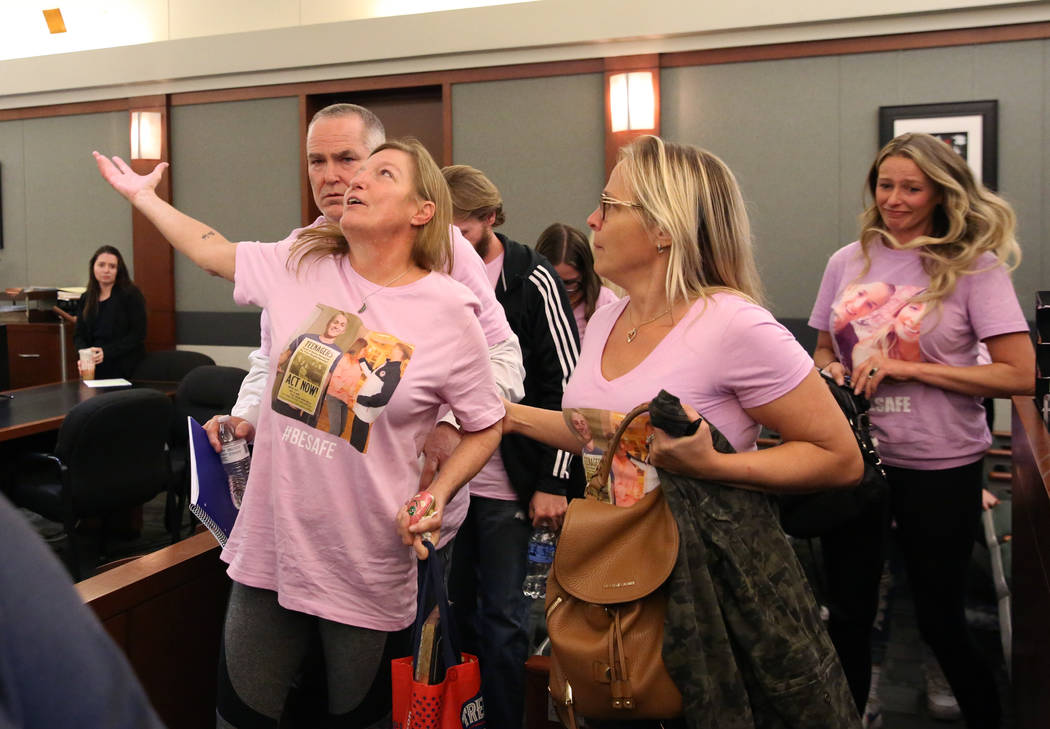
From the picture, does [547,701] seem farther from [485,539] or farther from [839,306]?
[839,306]

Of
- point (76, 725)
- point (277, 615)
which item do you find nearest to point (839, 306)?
point (277, 615)

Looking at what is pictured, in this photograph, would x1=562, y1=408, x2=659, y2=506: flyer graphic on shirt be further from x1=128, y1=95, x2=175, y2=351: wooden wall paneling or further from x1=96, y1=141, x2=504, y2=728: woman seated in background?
x1=128, y1=95, x2=175, y2=351: wooden wall paneling

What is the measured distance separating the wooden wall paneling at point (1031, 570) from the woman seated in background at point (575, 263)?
4.56 feet

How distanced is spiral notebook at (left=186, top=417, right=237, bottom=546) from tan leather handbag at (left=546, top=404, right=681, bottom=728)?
736 mm

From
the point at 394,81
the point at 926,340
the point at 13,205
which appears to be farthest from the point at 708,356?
the point at 13,205

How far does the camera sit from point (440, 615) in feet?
4.65

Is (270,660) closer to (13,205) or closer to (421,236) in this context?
(421,236)

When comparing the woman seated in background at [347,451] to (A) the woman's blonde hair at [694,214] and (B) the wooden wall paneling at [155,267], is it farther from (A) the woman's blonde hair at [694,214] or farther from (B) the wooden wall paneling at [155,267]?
(B) the wooden wall paneling at [155,267]

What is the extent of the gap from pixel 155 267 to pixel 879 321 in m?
6.24

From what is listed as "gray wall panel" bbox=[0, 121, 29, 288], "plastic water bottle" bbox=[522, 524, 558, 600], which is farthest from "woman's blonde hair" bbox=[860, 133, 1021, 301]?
"gray wall panel" bbox=[0, 121, 29, 288]

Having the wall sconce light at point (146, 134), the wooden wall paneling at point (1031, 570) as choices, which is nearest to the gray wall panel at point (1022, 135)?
the wooden wall paneling at point (1031, 570)

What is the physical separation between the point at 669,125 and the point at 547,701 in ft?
14.9

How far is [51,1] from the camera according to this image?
746 centimetres

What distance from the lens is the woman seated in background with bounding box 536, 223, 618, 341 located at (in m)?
3.19
